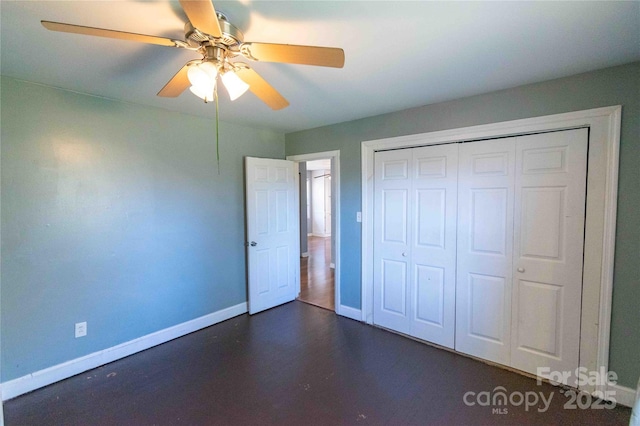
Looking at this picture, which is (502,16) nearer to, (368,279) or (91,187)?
(368,279)

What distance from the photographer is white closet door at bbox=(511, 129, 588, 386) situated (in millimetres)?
2174

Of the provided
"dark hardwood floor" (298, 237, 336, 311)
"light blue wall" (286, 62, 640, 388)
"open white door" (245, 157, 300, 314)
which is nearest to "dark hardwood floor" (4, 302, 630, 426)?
"light blue wall" (286, 62, 640, 388)

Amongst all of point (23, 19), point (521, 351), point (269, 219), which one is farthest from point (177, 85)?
point (521, 351)

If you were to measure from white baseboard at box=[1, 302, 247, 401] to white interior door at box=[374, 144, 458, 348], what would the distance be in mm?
1909

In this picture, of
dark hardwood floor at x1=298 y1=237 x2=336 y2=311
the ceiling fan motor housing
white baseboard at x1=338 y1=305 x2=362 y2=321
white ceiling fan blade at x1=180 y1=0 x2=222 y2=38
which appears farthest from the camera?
dark hardwood floor at x1=298 y1=237 x2=336 y2=311

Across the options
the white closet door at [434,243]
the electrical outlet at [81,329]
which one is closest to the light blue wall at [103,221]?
the electrical outlet at [81,329]

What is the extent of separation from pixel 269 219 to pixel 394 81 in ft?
7.28

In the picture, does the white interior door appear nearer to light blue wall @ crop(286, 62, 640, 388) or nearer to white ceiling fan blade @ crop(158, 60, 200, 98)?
light blue wall @ crop(286, 62, 640, 388)

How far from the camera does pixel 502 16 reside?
143cm

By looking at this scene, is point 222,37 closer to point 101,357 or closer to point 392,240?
point 392,240

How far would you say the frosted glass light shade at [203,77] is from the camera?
141cm

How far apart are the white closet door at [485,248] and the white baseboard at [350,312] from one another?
106cm

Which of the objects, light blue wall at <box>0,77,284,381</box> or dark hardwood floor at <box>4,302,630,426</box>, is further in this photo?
light blue wall at <box>0,77,284,381</box>

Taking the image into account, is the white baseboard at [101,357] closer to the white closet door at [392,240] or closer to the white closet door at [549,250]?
the white closet door at [392,240]
